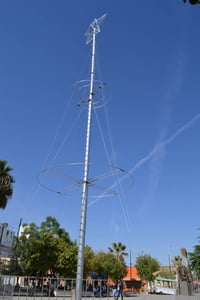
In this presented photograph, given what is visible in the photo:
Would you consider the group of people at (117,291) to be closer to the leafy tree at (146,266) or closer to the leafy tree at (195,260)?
the leafy tree at (195,260)

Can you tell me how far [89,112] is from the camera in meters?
14.0

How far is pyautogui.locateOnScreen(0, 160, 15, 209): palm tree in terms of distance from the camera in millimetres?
24828

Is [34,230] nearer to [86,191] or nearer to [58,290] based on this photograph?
[58,290]

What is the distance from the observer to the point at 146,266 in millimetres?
63281

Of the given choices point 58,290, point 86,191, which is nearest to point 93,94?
point 86,191

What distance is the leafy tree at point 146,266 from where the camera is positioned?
62.5 m

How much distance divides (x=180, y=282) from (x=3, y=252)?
15.1 meters

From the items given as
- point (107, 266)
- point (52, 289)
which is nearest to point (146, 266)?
point (107, 266)

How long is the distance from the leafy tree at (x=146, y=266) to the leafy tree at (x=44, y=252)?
94.0 ft

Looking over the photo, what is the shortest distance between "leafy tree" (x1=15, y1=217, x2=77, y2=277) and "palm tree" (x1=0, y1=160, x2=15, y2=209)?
41.3 feet

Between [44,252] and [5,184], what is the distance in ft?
48.7

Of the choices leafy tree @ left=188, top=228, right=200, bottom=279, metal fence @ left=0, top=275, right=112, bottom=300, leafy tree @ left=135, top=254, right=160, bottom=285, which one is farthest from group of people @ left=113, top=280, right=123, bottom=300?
leafy tree @ left=135, top=254, right=160, bottom=285

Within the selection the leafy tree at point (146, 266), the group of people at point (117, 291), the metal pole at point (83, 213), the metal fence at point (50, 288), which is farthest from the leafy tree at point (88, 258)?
the metal pole at point (83, 213)

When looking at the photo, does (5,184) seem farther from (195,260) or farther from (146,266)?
(146,266)
